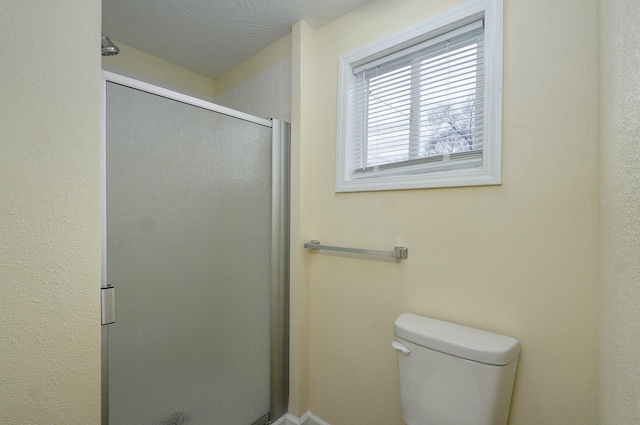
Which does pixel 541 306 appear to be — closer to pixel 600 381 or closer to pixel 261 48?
pixel 600 381

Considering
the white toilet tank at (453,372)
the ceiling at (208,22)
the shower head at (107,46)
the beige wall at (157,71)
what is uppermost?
the ceiling at (208,22)

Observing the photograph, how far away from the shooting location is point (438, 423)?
0.96 metres

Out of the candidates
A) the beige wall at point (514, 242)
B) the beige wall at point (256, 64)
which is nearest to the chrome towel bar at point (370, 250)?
the beige wall at point (514, 242)

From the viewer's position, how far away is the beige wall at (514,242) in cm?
86

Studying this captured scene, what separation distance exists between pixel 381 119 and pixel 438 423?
1209 millimetres

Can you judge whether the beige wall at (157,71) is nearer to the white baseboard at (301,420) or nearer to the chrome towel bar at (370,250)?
the chrome towel bar at (370,250)

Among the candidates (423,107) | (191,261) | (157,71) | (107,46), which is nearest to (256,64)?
(157,71)

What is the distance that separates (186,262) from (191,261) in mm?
21

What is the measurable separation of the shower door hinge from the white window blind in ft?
3.50

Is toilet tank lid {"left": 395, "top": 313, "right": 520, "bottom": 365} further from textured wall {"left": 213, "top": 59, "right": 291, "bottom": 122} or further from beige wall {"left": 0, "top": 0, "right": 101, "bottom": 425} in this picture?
textured wall {"left": 213, "top": 59, "right": 291, "bottom": 122}

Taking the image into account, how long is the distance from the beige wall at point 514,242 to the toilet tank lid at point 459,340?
0.06 m

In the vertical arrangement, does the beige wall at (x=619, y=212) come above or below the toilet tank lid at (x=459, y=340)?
above

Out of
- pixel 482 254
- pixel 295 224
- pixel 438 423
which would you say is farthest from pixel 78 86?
pixel 438 423

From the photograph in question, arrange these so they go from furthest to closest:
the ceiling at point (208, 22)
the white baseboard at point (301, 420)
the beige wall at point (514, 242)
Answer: the white baseboard at point (301, 420), the ceiling at point (208, 22), the beige wall at point (514, 242)
